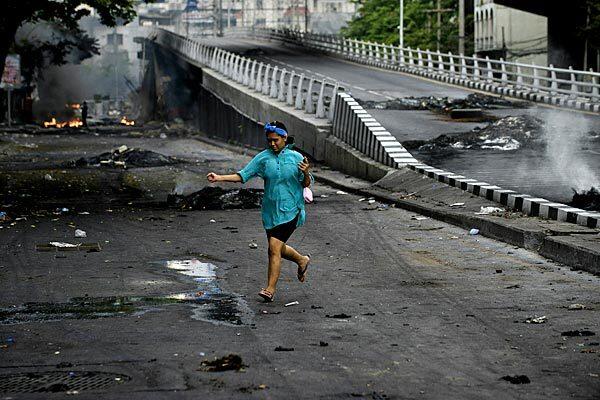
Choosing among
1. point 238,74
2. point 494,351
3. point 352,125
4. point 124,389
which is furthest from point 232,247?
point 238,74

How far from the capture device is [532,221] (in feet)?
58.0

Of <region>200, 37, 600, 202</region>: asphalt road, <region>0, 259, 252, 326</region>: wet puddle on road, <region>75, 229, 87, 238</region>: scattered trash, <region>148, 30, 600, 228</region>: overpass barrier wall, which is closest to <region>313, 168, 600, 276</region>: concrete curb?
<region>148, 30, 600, 228</region>: overpass barrier wall

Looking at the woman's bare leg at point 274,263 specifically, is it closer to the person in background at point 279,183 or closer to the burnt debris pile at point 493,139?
the person in background at point 279,183

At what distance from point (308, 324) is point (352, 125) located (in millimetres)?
21388

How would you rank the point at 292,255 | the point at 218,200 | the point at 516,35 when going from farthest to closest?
the point at 516,35 < the point at 218,200 < the point at 292,255

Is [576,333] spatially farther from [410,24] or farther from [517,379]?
[410,24]

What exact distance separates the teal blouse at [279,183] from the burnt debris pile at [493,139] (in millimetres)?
18606

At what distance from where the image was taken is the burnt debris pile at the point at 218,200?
22.6 metres

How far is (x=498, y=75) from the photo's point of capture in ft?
259

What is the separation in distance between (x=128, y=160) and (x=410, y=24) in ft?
221

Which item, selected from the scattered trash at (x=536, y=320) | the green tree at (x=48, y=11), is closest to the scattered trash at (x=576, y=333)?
the scattered trash at (x=536, y=320)

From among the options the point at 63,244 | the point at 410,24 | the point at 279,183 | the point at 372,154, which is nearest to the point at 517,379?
the point at 279,183

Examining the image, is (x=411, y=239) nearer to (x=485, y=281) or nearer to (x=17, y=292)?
(x=485, y=281)

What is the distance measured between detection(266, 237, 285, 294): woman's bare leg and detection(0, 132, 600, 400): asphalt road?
221 mm
